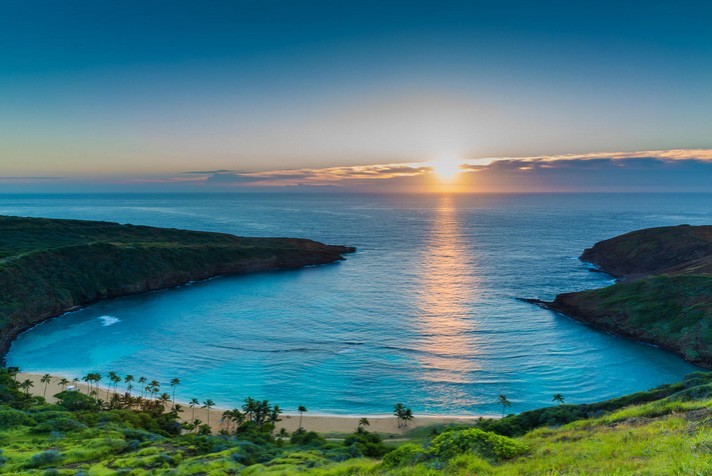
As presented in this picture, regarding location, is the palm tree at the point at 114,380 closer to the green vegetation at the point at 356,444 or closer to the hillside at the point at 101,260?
the green vegetation at the point at 356,444

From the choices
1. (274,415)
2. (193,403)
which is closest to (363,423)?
(274,415)

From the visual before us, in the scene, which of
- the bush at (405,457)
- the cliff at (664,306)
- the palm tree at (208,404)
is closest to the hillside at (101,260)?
the palm tree at (208,404)

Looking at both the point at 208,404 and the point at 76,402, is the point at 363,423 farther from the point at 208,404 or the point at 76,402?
the point at 76,402

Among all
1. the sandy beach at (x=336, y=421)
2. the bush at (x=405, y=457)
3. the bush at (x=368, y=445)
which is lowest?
the sandy beach at (x=336, y=421)

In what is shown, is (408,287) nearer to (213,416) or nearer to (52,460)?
(213,416)

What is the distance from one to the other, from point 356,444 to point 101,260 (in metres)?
87.7

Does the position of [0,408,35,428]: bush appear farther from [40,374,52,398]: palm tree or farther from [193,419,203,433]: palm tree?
[40,374,52,398]: palm tree

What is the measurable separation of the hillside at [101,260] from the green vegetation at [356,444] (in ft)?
119

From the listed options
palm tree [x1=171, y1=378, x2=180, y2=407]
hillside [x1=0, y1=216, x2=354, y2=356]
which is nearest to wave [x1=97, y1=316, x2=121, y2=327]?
hillside [x1=0, y1=216, x2=354, y2=356]

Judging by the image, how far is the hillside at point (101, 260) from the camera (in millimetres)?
73500

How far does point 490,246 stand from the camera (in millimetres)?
159875

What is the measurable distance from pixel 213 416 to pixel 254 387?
6.97 m

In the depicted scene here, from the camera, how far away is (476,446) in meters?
21.2

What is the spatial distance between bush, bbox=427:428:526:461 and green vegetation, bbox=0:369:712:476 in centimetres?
6
